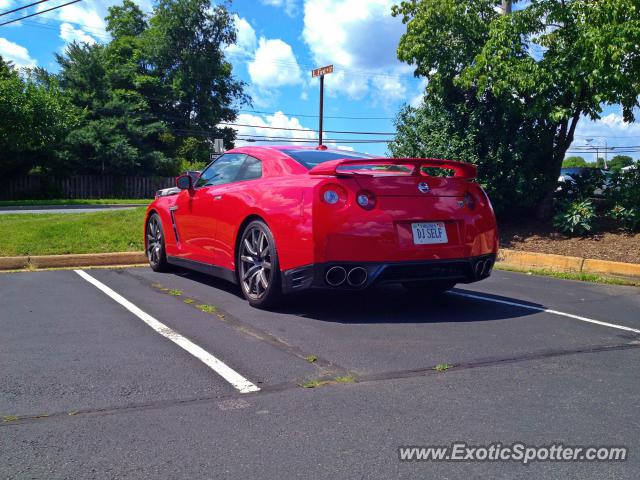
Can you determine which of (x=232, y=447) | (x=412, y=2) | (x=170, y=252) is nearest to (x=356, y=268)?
(x=232, y=447)

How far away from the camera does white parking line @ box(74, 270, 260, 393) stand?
3502mm

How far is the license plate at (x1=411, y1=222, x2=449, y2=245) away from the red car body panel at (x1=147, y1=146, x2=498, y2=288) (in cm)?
4

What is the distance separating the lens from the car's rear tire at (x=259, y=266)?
5137mm

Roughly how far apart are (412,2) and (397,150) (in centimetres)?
297

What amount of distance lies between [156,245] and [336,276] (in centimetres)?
364

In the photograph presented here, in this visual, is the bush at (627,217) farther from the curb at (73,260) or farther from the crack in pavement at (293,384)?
the curb at (73,260)

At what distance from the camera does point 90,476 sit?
2.45 m

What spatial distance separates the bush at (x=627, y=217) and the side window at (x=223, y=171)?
6.77 metres

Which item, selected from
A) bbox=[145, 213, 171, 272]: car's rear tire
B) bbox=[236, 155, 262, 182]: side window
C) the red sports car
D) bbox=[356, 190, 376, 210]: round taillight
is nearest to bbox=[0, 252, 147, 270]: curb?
Result: bbox=[145, 213, 171, 272]: car's rear tire

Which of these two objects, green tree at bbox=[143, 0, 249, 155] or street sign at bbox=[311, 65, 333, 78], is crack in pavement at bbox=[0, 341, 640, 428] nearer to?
street sign at bbox=[311, 65, 333, 78]

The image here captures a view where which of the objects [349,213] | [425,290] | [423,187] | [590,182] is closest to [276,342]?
[349,213]

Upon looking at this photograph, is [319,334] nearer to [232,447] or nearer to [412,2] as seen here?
[232,447]

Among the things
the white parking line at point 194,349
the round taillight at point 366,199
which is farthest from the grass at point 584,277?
the white parking line at point 194,349

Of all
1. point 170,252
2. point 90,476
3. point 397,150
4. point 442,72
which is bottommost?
point 90,476
